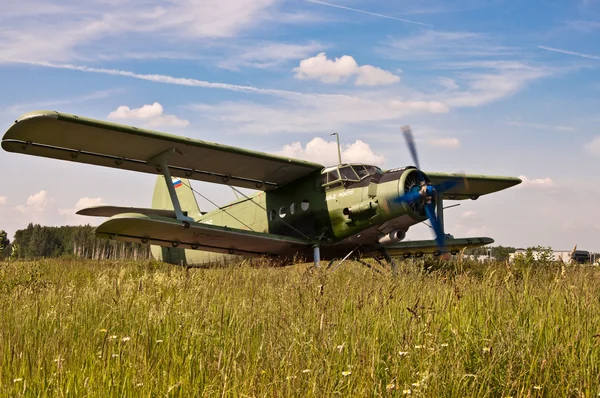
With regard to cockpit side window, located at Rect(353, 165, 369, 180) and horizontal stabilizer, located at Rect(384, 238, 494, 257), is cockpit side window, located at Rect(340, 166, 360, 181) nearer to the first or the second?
cockpit side window, located at Rect(353, 165, 369, 180)

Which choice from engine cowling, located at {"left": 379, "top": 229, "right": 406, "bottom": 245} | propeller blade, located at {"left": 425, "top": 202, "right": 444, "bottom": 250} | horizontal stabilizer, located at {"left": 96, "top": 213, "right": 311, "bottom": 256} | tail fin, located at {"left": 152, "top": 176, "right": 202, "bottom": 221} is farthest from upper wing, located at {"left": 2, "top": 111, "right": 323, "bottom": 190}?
tail fin, located at {"left": 152, "top": 176, "right": 202, "bottom": 221}

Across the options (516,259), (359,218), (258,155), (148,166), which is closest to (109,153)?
(148,166)

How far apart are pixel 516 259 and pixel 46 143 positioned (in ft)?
36.7

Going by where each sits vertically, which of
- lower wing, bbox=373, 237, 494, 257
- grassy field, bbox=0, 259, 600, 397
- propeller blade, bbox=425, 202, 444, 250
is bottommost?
grassy field, bbox=0, 259, 600, 397

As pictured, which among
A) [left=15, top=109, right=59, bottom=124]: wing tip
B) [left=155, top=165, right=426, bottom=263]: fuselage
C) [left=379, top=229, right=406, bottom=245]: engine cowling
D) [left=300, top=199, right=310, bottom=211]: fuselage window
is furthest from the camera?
[left=300, top=199, right=310, bottom=211]: fuselage window

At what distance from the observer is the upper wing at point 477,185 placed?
57.5 ft

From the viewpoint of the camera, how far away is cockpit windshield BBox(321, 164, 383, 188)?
13.3m

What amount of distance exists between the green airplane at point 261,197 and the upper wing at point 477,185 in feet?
7.97

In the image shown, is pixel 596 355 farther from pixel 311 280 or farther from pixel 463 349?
pixel 311 280

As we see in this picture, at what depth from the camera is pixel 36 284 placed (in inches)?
372

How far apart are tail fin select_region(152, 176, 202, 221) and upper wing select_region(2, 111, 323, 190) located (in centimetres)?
421

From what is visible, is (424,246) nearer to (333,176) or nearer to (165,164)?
(333,176)

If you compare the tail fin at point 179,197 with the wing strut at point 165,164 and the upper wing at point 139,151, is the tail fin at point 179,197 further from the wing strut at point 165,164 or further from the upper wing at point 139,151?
the wing strut at point 165,164

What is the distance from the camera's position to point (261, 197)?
15414 millimetres
